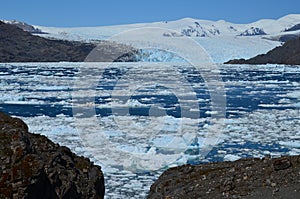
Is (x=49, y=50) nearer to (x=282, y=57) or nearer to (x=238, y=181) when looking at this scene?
(x=282, y=57)

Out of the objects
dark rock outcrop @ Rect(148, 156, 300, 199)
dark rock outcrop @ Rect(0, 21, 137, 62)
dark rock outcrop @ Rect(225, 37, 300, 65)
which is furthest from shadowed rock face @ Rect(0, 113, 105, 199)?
dark rock outcrop @ Rect(0, 21, 137, 62)

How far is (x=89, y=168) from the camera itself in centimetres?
450

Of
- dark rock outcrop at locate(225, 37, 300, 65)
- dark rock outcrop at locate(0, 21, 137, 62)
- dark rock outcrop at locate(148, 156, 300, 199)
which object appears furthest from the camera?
dark rock outcrop at locate(0, 21, 137, 62)

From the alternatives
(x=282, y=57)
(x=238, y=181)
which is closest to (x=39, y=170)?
(x=238, y=181)

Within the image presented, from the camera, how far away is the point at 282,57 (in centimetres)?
5759

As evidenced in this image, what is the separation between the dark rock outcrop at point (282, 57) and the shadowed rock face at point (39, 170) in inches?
2050

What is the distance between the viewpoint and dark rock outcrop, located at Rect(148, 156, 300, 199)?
3213 millimetres

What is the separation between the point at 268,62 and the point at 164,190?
180ft

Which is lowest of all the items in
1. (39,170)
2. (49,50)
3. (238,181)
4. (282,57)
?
(238,181)

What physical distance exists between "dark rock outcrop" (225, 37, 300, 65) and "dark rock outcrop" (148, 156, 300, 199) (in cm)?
5195

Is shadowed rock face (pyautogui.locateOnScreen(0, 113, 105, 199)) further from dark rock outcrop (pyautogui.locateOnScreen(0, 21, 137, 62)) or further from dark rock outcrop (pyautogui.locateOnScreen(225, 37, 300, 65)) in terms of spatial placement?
dark rock outcrop (pyautogui.locateOnScreen(0, 21, 137, 62))

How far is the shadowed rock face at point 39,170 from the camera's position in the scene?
355 centimetres

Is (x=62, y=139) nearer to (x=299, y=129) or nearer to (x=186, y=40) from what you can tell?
(x=299, y=129)

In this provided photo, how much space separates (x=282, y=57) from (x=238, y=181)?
57.0m
